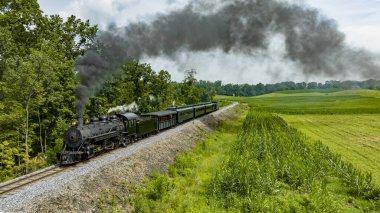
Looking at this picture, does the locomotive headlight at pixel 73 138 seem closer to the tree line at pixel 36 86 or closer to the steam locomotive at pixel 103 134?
the steam locomotive at pixel 103 134

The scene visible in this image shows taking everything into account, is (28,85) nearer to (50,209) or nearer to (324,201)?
(50,209)

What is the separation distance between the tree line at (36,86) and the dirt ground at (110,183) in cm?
903

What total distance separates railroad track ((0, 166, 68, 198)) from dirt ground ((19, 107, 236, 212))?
2.57 meters

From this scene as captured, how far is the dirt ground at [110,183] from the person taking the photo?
1304 centimetres

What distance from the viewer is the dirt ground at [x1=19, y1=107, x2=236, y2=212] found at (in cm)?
1304

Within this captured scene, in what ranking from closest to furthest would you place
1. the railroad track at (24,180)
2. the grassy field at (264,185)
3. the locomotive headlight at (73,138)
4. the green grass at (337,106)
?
the railroad track at (24,180) → the grassy field at (264,185) → the locomotive headlight at (73,138) → the green grass at (337,106)

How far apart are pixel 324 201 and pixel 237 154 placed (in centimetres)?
1128

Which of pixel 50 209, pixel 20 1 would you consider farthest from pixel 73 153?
pixel 20 1

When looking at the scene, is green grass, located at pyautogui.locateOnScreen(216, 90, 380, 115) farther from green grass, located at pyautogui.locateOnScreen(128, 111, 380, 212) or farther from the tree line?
green grass, located at pyautogui.locateOnScreen(128, 111, 380, 212)

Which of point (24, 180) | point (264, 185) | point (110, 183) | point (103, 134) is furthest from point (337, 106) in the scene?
point (24, 180)

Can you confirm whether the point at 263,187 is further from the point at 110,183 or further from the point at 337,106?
the point at 337,106

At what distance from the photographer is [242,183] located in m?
18.1

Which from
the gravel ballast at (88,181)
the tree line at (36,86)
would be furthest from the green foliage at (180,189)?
the tree line at (36,86)

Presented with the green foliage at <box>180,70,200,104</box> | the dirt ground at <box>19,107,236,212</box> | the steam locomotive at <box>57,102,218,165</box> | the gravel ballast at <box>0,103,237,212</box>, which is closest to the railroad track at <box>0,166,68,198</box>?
the gravel ballast at <box>0,103,237,212</box>
